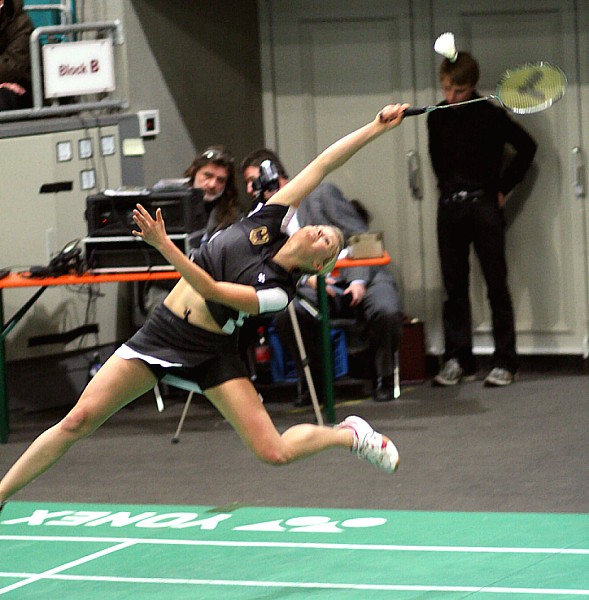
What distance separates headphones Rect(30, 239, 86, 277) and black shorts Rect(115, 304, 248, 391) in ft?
10.3

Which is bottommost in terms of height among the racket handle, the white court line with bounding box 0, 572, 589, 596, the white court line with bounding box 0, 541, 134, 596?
the white court line with bounding box 0, 541, 134, 596

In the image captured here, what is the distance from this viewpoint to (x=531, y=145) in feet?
29.5

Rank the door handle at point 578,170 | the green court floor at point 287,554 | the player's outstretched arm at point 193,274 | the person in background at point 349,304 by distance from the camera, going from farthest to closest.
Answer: the door handle at point 578,170, the person in background at point 349,304, the green court floor at point 287,554, the player's outstretched arm at point 193,274

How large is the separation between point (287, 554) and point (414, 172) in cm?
493

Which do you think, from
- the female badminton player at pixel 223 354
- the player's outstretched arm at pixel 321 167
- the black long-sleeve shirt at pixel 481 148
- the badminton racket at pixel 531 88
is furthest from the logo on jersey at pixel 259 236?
the black long-sleeve shirt at pixel 481 148

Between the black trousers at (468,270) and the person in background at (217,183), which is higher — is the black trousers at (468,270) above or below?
below

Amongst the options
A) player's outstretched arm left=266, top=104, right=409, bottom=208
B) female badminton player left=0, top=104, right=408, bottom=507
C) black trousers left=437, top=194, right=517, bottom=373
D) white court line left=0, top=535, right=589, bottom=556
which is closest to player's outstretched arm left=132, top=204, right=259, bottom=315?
female badminton player left=0, top=104, right=408, bottom=507

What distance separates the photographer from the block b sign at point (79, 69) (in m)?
8.86

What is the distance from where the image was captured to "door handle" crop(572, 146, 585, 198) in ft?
30.3

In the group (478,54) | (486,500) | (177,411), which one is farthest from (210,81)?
(486,500)

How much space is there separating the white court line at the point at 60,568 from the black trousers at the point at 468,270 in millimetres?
4053

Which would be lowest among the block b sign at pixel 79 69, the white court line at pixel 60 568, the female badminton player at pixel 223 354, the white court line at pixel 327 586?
the white court line at pixel 60 568

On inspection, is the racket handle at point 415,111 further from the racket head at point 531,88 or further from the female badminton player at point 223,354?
the racket head at point 531,88

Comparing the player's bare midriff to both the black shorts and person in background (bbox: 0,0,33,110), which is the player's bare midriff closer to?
the black shorts
